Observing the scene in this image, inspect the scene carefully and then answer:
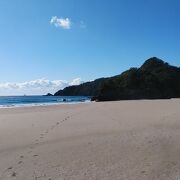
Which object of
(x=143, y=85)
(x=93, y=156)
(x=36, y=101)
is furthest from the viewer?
(x=36, y=101)

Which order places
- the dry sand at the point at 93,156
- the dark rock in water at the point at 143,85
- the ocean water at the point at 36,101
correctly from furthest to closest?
the dark rock in water at the point at 143,85 < the ocean water at the point at 36,101 < the dry sand at the point at 93,156

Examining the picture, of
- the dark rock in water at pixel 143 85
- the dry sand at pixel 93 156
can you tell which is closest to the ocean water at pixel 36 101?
the dark rock in water at pixel 143 85

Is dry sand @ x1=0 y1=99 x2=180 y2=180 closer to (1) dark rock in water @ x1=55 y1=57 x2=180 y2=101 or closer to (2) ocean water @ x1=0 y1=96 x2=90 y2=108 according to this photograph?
(2) ocean water @ x1=0 y1=96 x2=90 y2=108

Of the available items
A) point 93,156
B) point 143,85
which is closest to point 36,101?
point 143,85

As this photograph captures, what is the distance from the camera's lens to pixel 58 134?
41.1 ft

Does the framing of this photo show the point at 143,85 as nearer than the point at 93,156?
No

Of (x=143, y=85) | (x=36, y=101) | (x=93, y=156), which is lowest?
(x=93, y=156)

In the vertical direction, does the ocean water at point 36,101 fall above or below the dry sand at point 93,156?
above

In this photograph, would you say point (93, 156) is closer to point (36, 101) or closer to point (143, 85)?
point (143, 85)

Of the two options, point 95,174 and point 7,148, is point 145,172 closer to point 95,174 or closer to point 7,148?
point 95,174

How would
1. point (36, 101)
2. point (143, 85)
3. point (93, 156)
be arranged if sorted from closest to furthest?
point (93, 156) < point (143, 85) < point (36, 101)

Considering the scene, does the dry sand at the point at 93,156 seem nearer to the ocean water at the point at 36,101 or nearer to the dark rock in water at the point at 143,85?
the ocean water at the point at 36,101

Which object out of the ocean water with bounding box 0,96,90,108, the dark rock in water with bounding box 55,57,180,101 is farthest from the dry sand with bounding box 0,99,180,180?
the dark rock in water with bounding box 55,57,180,101

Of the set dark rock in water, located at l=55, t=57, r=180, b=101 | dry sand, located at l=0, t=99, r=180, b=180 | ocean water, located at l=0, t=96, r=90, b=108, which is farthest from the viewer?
dark rock in water, located at l=55, t=57, r=180, b=101
